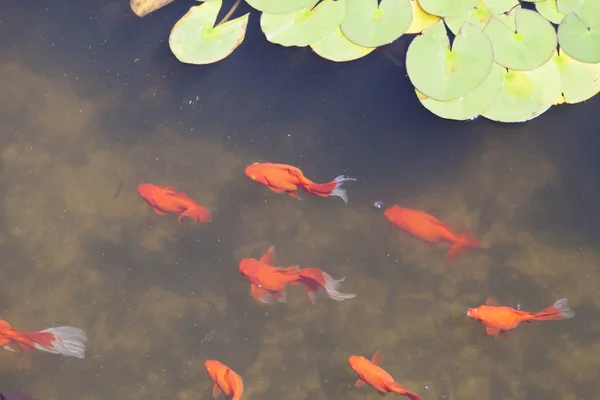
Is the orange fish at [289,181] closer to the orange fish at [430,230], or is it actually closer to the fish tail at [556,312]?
the orange fish at [430,230]

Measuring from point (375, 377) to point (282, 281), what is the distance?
2.24 ft

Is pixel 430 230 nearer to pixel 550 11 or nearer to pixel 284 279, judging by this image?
pixel 284 279

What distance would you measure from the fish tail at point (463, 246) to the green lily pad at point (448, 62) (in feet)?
2.50

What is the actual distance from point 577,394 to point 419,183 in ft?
4.52

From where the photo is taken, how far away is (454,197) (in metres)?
3.44

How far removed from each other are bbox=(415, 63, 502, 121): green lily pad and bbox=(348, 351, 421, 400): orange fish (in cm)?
133

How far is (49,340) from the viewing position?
3.40 m

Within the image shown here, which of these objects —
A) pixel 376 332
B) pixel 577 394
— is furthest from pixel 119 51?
pixel 577 394

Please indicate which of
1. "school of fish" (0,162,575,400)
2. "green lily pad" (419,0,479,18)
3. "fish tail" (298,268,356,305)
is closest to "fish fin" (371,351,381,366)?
"school of fish" (0,162,575,400)

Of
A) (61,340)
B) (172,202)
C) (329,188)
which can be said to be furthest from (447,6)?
(61,340)

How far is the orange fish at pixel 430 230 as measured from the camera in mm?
3305

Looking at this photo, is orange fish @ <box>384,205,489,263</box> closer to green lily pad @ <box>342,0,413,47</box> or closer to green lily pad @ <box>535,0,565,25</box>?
green lily pad @ <box>342,0,413,47</box>

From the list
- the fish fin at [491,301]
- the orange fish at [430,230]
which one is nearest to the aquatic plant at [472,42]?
the orange fish at [430,230]

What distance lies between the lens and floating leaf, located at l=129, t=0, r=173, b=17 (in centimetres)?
360
